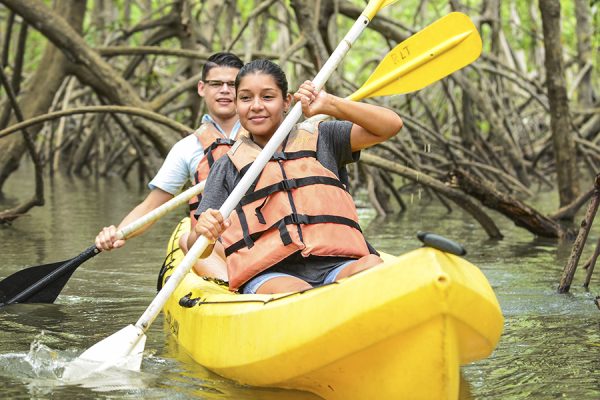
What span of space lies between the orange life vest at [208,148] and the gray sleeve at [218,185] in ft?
1.67

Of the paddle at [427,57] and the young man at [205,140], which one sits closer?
the paddle at [427,57]

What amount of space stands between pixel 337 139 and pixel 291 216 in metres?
0.31

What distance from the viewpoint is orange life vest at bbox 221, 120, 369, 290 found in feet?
11.1

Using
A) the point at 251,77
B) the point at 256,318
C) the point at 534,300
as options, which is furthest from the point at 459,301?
the point at 534,300

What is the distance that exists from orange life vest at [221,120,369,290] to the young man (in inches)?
29.7

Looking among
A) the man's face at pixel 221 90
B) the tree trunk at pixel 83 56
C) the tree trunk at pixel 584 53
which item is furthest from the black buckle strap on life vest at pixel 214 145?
the tree trunk at pixel 584 53

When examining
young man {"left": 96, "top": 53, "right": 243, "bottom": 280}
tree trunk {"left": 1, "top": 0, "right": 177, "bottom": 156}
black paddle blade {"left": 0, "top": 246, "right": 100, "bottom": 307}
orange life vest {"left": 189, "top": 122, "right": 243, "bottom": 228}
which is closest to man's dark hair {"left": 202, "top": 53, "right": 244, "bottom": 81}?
young man {"left": 96, "top": 53, "right": 243, "bottom": 280}

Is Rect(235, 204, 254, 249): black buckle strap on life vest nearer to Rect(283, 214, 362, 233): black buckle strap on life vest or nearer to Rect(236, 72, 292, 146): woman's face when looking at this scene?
Rect(283, 214, 362, 233): black buckle strap on life vest

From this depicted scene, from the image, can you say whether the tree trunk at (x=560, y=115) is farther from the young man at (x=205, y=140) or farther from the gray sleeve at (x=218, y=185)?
the gray sleeve at (x=218, y=185)

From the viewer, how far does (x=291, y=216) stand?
134 inches

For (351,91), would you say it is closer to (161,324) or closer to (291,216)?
(161,324)

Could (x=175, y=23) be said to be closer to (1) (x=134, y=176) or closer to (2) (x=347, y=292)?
(1) (x=134, y=176)

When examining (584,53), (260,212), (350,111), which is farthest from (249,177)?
(584,53)

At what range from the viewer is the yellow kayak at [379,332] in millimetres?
2666
